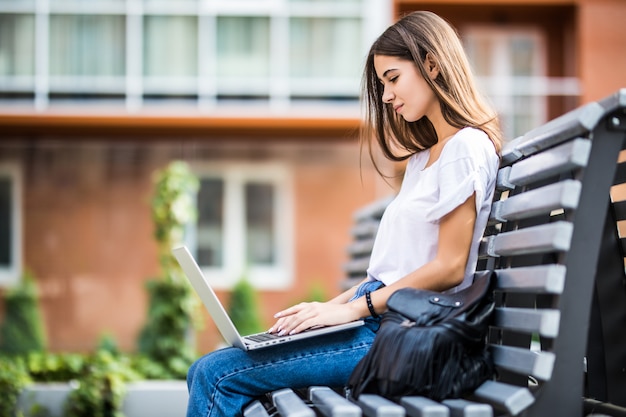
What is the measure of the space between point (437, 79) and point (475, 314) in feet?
2.74

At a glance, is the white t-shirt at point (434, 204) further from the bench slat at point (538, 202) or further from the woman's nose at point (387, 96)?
the woman's nose at point (387, 96)

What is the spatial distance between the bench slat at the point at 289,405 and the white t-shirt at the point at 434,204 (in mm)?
501

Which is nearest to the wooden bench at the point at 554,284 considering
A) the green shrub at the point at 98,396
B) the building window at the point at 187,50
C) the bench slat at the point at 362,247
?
the bench slat at the point at 362,247

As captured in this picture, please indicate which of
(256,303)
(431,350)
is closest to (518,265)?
(431,350)

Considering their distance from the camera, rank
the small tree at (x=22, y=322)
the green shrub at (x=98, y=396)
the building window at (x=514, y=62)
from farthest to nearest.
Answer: the building window at (x=514, y=62), the small tree at (x=22, y=322), the green shrub at (x=98, y=396)

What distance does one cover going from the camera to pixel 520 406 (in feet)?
7.00

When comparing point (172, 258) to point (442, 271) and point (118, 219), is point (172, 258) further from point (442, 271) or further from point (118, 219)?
point (442, 271)

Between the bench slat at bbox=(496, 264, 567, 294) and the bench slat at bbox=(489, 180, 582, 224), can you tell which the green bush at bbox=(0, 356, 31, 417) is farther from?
the bench slat at bbox=(496, 264, 567, 294)

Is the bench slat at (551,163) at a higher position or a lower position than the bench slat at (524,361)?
higher

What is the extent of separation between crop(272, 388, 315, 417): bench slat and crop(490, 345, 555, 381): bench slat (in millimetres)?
522

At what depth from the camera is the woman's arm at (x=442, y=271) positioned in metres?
2.62

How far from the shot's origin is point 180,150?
1528 cm

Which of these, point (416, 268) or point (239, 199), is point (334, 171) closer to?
point (239, 199)

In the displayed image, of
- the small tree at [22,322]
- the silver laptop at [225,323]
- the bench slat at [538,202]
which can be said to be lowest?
the small tree at [22,322]
